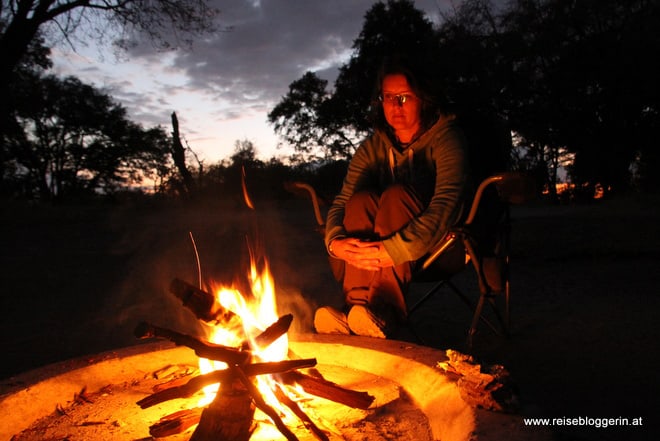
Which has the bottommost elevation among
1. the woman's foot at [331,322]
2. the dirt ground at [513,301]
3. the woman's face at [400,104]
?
the dirt ground at [513,301]

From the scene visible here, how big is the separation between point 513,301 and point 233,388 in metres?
2.79

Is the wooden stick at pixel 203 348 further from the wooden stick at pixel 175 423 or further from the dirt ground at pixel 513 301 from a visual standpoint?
the dirt ground at pixel 513 301

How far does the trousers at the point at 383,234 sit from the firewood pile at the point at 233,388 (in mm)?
586

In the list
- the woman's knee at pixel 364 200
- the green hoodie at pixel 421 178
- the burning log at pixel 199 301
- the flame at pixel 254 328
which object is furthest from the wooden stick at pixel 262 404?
the woman's knee at pixel 364 200

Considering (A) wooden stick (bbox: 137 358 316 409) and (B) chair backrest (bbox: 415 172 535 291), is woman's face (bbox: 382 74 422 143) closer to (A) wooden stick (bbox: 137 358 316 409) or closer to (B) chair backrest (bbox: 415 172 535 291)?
(B) chair backrest (bbox: 415 172 535 291)

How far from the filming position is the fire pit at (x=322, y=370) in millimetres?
1332

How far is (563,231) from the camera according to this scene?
6012 mm

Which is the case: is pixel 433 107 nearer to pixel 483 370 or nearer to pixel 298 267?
pixel 483 370

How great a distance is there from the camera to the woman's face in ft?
7.72

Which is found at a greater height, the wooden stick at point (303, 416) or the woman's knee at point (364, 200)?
the woman's knee at point (364, 200)

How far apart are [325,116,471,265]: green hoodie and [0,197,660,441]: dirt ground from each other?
1.50 ft

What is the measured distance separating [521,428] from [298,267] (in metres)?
4.61

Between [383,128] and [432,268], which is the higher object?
[383,128]

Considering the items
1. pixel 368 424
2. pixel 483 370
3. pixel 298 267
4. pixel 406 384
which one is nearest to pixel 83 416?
pixel 368 424
